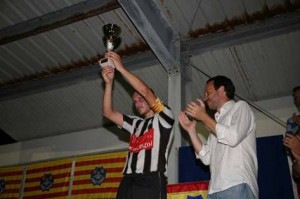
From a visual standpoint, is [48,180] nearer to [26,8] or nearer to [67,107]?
[67,107]

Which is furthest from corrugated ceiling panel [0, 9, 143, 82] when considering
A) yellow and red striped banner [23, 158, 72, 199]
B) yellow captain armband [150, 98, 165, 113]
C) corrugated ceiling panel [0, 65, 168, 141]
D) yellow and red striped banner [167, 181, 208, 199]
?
yellow and red striped banner [167, 181, 208, 199]

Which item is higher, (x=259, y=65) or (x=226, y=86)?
(x=259, y=65)

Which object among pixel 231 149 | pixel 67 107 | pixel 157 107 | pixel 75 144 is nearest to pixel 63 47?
pixel 67 107

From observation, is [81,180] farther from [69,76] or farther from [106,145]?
[69,76]

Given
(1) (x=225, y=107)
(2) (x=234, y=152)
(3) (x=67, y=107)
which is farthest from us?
(3) (x=67, y=107)

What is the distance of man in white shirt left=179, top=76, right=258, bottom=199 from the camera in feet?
7.11

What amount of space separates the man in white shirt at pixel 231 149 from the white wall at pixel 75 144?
2437 mm

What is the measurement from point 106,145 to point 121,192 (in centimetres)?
340

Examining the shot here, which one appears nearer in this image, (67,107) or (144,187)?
(144,187)

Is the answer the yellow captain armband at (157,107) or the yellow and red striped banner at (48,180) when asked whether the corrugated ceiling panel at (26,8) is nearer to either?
the yellow captain armband at (157,107)

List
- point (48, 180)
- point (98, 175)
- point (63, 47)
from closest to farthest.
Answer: point (63, 47)
point (98, 175)
point (48, 180)

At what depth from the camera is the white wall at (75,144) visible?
4.80 meters

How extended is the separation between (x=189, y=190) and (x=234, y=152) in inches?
42.6

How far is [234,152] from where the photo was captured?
7.52 ft
